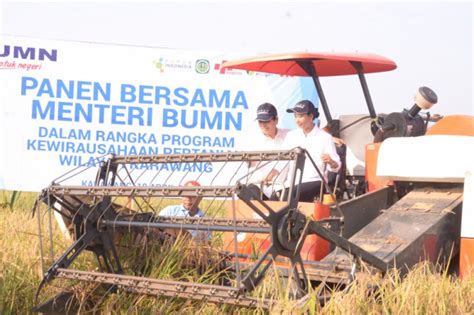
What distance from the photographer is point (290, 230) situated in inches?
192

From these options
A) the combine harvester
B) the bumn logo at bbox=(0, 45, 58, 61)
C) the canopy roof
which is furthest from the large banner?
the combine harvester

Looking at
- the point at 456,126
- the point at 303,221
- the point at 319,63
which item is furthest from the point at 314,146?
the point at 303,221

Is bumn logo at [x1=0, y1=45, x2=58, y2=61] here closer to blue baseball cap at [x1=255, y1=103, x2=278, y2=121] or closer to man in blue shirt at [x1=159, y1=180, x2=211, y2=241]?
man in blue shirt at [x1=159, y1=180, x2=211, y2=241]

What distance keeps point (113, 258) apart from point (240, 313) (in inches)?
51.3

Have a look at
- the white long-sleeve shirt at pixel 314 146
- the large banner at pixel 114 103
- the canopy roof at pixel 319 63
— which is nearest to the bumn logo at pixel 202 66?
the large banner at pixel 114 103

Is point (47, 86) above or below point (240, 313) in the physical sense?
above

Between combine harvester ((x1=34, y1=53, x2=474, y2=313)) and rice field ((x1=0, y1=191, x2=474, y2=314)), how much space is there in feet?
0.35

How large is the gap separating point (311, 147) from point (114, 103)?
5116 millimetres

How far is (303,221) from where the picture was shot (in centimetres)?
491

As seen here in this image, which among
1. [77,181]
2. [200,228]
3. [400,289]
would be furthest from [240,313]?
[77,181]

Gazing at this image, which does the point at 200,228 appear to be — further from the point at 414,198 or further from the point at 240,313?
the point at 414,198

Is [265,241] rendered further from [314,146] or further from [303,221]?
[314,146]

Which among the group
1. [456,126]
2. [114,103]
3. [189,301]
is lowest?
[189,301]

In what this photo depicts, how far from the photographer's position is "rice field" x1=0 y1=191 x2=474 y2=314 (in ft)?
16.0
